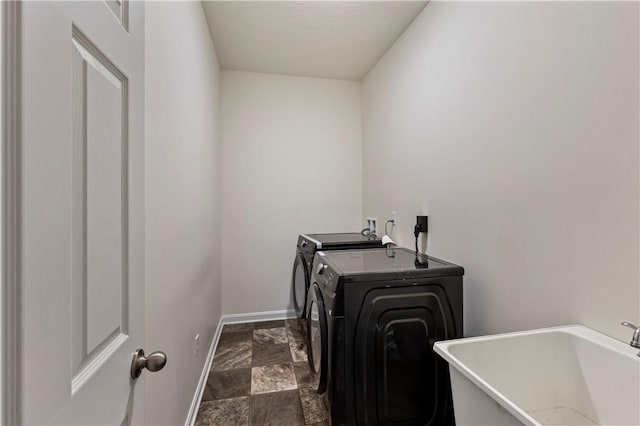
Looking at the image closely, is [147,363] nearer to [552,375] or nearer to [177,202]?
[177,202]

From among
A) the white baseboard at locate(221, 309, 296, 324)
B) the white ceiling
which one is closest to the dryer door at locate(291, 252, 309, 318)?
the white baseboard at locate(221, 309, 296, 324)

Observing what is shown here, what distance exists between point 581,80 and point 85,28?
147cm

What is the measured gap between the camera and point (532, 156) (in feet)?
4.00

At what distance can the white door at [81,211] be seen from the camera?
373mm

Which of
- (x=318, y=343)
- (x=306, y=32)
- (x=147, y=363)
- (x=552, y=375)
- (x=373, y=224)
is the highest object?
(x=306, y=32)

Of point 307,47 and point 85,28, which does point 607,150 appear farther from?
point 307,47

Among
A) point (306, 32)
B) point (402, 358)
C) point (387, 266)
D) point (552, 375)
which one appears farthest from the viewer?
point (306, 32)

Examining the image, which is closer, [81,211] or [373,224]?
[81,211]

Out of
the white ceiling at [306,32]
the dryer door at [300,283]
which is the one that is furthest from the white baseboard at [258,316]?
the white ceiling at [306,32]

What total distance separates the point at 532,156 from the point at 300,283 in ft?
6.55

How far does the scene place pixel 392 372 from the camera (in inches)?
52.7

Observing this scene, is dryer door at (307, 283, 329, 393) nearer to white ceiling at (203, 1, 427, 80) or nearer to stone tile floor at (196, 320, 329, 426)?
stone tile floor at (196, 320, 329, 426)

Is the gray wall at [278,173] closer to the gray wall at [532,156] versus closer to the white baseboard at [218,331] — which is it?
the white baseboard at [218,331]

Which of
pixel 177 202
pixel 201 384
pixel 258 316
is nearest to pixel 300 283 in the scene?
pixel 258 316
